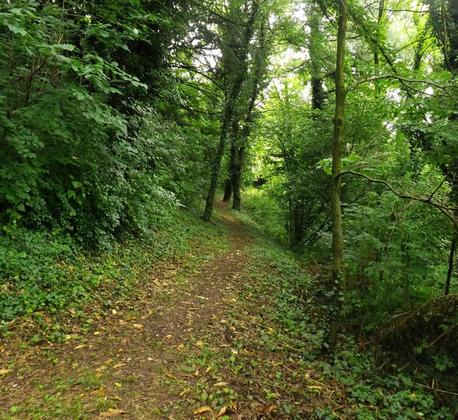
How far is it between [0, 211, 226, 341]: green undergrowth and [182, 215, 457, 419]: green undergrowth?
1848 mm

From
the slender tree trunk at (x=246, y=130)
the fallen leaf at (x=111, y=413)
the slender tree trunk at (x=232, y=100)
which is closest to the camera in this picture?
the fallen leaf at (x=111, y=413)

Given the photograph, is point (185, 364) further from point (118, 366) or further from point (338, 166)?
point (338, 166)

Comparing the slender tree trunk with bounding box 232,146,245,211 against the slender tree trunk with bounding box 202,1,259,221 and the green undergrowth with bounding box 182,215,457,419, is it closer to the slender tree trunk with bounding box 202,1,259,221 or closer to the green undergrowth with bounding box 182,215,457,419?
the slender tree trunk with bounding box 202,1,259,221

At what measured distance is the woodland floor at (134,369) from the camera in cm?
324

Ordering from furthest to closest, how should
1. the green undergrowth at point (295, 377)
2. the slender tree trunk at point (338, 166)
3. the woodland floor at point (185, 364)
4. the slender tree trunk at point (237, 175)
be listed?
the slender tree trunk at point (237, 175) < the slender tree trunk at point (338, 166) < the green undergrowth at point (295, 377) < the woodland floor at point (185, 364)

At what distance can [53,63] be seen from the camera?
15.4ft

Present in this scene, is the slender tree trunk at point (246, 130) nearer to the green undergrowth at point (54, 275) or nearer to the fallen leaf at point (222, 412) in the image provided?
the green undergrowth at point (54, 275)

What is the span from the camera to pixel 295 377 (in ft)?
14.2

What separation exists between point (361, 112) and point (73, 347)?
370 inches

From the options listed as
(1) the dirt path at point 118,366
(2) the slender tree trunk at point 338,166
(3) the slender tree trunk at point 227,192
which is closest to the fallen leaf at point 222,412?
(1) the dirt path at point 118,366

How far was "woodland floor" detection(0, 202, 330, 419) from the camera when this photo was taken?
3.24m

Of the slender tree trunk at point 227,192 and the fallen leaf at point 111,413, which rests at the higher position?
the slender tree trunk at point 227,192

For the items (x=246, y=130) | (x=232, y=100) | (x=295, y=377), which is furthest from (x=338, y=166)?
(x=246, y=130)

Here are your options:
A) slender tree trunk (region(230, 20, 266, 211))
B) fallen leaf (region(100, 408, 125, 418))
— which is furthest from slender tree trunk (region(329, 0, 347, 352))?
slender tree trunk (region(230, 20, 266, 211))
